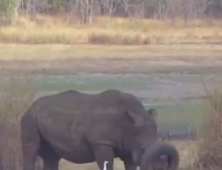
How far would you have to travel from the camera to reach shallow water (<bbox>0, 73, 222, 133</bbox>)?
1409 centimetres

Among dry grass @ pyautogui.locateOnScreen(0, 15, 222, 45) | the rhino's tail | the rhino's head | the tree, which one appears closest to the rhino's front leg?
the rhino's head

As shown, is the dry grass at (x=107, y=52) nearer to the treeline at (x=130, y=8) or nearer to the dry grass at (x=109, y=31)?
the dry grass at (x=109, y=31)

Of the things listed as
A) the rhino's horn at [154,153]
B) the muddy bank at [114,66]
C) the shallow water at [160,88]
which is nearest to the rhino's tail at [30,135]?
the rhino's horn at [154,153]

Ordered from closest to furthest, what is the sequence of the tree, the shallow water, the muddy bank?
the shallow water
the muddy bank
the tree

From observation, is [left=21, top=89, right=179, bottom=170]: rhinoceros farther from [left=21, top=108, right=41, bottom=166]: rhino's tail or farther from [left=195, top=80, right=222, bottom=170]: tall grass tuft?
[left=195, top=80, right=222, bottom=170]: tall grass tuft

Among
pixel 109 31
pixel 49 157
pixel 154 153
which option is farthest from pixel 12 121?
pixel 109 31

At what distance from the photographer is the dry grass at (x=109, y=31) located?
34781 mm

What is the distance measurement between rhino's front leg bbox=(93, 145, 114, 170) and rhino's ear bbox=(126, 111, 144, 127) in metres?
0.27

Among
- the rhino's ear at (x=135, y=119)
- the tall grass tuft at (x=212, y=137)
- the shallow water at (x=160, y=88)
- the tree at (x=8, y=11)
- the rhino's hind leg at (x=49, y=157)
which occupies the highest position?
the rhino's ear at (x=135, y=119)

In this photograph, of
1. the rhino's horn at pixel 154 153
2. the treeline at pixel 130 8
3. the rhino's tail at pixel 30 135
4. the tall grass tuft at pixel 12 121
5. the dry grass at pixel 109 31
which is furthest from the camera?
the treeline at pixel 130 8

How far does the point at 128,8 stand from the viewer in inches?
2002

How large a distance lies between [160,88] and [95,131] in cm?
1348

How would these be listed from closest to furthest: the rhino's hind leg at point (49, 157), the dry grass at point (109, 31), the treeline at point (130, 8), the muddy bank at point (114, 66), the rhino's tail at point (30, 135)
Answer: the rhino's tail at point (30, 135) → the rhino's hind leg at point (49, 157) → the muddy bank at point (114, 66) → the dry grass at point (109, 31) → the treeline at point (130, 8)

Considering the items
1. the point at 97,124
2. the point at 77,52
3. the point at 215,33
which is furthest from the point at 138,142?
the point at 215,33
